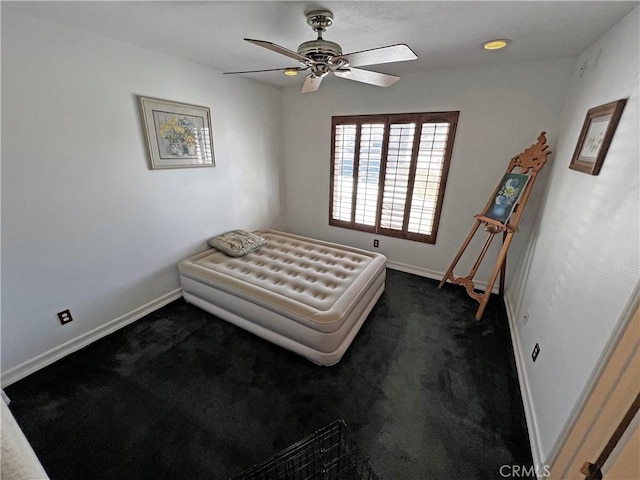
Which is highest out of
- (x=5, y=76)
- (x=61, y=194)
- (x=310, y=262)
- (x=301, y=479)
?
(x=5, y=76)

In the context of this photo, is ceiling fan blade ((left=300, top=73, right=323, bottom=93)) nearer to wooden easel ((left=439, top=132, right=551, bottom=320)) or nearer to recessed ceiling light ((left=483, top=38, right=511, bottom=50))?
recessed ceiling light ((left=483, top=38, right=511, bottom=50))

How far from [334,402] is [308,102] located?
3.41 meters

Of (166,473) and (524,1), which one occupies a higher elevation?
(524,1)

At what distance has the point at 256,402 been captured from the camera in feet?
5.74

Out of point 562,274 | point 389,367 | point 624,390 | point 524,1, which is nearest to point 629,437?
point 624,390

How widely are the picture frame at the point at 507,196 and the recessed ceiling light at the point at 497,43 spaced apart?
3.57 ft

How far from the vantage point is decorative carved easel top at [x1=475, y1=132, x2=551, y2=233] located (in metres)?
2.31

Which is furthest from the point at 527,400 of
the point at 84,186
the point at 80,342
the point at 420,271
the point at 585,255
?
the point at 84,186

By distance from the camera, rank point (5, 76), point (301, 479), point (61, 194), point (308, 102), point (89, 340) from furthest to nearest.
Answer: point (308, 102)
point (89, 340)
point (61, 194)
point (5, 76)
point (301, 479)

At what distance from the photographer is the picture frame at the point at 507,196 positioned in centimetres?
242

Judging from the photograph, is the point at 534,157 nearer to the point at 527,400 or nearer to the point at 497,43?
the point at 497,43

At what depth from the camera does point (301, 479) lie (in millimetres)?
1368

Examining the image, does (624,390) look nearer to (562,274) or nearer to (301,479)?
(562,274)

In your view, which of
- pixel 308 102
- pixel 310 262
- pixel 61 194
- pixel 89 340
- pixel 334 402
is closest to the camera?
pixel 334 402
